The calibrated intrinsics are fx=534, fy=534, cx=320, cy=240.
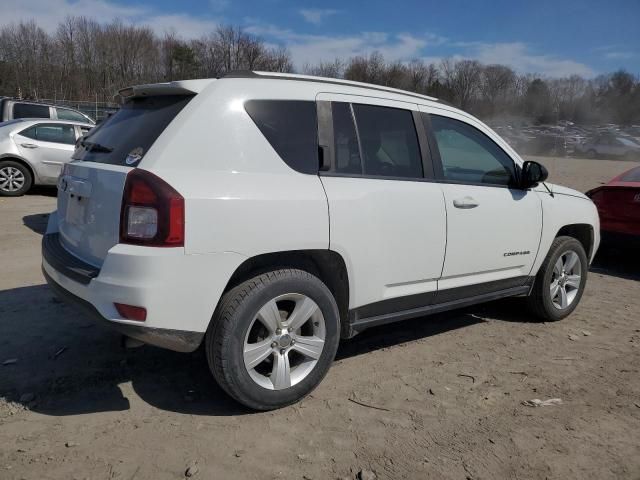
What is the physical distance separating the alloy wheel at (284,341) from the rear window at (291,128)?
2.58 ft

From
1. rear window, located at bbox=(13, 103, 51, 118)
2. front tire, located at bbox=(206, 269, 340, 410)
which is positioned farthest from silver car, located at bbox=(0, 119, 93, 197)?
front tire, located at bbox=(206, 269, 340, 410)

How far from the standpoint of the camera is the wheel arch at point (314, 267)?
2.94 metres

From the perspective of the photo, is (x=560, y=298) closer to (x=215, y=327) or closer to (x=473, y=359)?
(x=473, y=359)

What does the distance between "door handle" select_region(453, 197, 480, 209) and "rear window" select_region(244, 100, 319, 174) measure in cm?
115

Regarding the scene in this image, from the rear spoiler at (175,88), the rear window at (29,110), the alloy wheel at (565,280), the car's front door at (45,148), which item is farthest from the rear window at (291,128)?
the rear window at (29,110)

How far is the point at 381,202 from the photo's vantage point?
131 inches

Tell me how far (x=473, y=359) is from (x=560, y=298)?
1.47 metres

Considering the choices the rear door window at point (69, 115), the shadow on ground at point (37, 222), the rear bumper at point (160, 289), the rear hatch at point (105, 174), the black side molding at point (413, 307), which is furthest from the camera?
the rear door window at point (69, 115)

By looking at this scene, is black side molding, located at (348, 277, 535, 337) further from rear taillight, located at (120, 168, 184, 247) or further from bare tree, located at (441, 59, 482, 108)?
bare tree, located at (441, 59, 482, 108)

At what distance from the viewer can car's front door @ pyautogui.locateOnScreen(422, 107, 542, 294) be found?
3.80 m

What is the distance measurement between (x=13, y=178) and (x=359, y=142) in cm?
879

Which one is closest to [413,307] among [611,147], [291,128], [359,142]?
[359,142]

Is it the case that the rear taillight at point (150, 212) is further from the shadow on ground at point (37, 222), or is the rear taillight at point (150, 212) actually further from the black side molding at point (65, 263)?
the shadow on ground at point (37, 222)

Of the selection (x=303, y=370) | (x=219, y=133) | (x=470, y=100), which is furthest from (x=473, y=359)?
(x=470, y=100)
